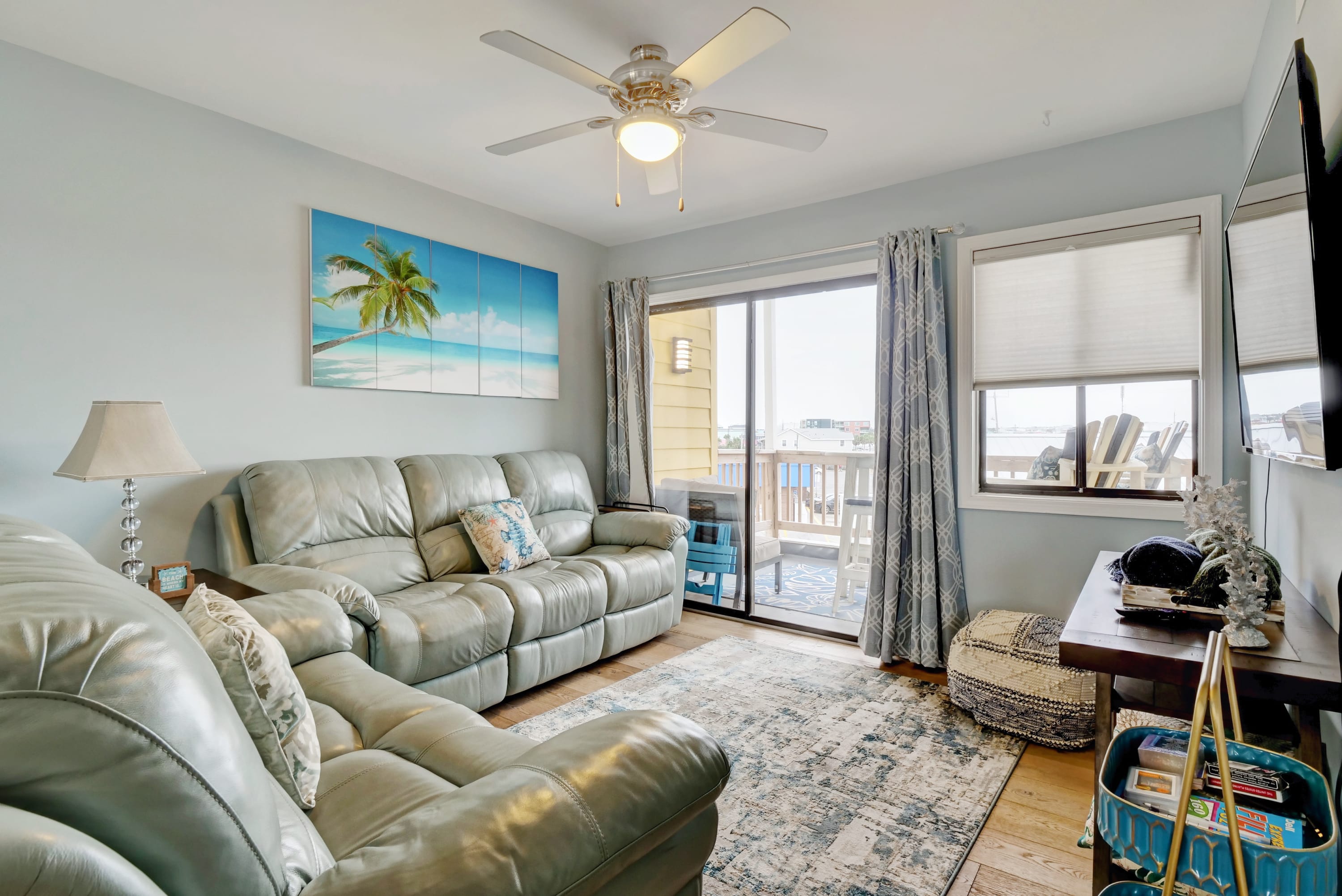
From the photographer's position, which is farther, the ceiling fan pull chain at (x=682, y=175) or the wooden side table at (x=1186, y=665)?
the ceiling fan pull chain at (x=682, y=175)

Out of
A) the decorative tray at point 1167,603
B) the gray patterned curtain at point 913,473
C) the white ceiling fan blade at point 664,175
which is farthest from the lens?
the gray patterned curtain at point 913,473

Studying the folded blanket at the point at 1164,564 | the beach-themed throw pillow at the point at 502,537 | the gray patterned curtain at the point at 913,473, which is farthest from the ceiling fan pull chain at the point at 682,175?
the folded blanket at the point at 1164,564

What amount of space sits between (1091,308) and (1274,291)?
5.07 ft

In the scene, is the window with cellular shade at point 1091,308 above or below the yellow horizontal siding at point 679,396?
above

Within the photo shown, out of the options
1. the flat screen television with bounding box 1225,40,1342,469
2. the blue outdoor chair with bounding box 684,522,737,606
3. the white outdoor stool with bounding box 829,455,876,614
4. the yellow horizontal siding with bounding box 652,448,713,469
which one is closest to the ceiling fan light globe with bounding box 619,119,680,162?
the flat screen television with bounding box 1225,40,1342,469

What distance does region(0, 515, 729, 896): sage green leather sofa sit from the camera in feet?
1.91

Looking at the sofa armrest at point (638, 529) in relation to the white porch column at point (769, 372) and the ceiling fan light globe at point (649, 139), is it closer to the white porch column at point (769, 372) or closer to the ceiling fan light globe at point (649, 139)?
the white porch column at point (769, 372)

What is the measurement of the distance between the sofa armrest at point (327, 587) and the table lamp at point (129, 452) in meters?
0.39

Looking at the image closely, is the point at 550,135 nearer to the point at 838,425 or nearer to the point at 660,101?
the point at 660,101

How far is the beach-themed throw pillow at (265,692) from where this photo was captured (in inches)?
44.9

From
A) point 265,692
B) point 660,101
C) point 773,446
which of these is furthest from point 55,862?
point 773,446

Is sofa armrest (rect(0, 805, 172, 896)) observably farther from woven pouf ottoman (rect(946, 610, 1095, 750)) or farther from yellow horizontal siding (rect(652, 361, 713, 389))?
yellow horizontal siding (rect(652, 361, 713, 389))

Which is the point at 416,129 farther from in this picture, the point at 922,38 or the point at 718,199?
the point at 922,38

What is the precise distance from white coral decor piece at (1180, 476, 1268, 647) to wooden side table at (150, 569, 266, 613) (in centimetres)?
276
